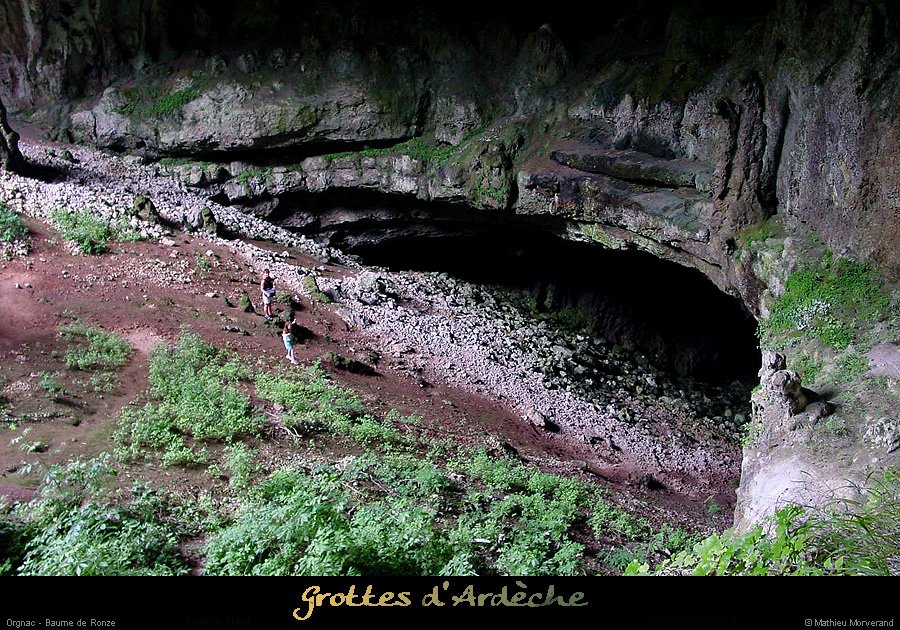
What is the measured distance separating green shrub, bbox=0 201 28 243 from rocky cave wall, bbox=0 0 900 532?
7168 millimetres

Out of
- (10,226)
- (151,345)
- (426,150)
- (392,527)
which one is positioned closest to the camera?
(392,527)

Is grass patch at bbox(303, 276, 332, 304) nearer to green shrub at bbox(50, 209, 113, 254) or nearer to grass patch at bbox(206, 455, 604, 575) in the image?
green shrub at bbox(50, 209, 113, 254)

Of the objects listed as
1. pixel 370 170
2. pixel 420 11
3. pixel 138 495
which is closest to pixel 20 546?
pixel 138 495

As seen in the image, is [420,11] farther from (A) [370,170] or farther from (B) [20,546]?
(B) [20,546]

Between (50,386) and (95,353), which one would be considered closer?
(50,386)

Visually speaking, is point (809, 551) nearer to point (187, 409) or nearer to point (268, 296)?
point (187, 409)

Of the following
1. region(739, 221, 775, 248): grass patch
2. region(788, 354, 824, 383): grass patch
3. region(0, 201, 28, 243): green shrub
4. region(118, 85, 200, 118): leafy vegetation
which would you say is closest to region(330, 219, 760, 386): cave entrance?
region(118, 85, 200, 118): leafy vegetation

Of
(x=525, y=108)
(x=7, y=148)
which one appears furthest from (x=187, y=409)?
(x=525, y=108)

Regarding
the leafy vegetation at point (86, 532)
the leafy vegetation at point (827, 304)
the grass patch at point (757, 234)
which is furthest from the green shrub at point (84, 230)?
the leafy vegetation at point (827, 304)

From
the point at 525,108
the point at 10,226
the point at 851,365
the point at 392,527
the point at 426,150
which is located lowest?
the point at 392,527

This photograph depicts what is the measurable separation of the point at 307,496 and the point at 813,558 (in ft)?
15.4

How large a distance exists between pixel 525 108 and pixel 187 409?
1290 cm

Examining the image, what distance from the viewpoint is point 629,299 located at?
21922mm

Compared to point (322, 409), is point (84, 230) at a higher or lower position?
higher
